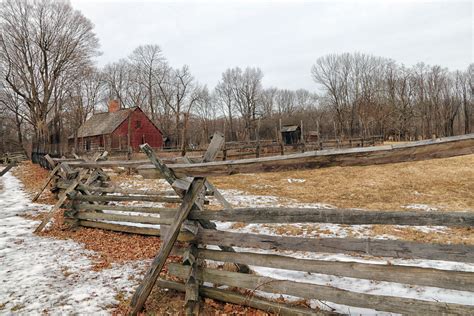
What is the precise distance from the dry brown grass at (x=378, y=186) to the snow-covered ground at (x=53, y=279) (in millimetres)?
6204

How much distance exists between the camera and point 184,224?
11.3 ft

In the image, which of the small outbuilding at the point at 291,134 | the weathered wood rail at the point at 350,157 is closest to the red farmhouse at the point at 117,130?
the small outbuilding at the point at 291,134

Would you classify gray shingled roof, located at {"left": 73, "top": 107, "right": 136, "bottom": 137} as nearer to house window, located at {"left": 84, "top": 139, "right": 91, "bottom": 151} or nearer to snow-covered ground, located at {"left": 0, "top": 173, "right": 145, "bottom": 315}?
house window, located at {"left": 84, "top": 139, "right": 91, "bottom": 151}

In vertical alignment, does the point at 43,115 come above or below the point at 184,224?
above

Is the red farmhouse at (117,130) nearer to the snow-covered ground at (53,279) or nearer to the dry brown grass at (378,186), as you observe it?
the dry brown grass at (378,186)

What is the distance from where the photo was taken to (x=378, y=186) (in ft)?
37.2

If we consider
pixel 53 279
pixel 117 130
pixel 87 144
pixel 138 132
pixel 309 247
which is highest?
pixel 117 130

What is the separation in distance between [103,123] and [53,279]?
4050cm

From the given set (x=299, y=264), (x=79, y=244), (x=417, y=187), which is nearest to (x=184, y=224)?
(x=299, y=264)

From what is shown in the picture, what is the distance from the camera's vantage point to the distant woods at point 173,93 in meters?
31.3

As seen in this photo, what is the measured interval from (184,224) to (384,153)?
2249 mm

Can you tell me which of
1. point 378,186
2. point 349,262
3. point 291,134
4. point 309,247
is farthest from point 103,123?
point 349,262

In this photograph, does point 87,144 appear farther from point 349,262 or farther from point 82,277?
point 349,262

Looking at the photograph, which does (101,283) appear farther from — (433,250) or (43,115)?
(43,115)
